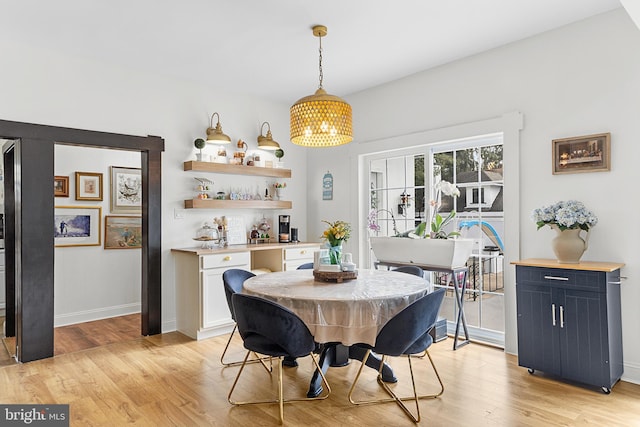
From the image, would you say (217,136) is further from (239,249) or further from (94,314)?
(94,314)

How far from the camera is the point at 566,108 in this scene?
328cm

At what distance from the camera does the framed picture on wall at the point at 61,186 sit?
15.5 ft

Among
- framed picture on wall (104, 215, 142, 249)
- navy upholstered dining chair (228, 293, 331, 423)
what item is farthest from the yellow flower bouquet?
framed picture on wall (104, 215, 142, 249)

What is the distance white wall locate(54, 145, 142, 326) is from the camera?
477cm

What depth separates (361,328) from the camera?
8.33 feet

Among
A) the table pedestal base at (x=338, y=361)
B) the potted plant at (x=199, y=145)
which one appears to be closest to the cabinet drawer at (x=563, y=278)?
the table pedestal base at (x=338, y=361)

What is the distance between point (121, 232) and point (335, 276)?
3.47m

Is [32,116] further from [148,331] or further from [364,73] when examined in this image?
[364,73]

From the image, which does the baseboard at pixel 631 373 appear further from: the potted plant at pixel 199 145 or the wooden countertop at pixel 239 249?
the potted plant at pixel 199 145

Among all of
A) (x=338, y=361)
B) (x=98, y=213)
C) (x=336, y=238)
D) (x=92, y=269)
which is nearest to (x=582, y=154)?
(x=336, y=238)

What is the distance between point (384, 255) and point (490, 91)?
184cm

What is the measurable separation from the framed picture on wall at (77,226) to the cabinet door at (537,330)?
15.3ft

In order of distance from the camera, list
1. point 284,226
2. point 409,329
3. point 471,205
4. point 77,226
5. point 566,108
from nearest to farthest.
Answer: point 409,329, point 566,108, point 471,205, point 77,226, point 284,226

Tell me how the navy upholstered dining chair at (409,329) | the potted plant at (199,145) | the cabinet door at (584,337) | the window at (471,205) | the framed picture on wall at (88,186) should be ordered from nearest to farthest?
the navy upholstered dining chair at (409,329)
the cabinet door at (584,337)
the window at (471,205)
the potted plant at (199,145)
the framed picture on wall at (88,186)
